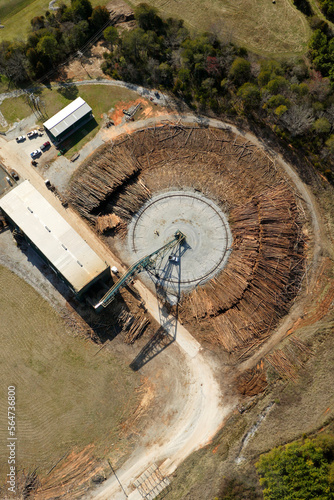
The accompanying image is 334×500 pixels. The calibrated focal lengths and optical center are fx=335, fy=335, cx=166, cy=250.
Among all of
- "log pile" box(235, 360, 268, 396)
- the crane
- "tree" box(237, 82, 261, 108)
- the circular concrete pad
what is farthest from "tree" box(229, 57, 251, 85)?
"log pile" box(235, 360, 268, 396)

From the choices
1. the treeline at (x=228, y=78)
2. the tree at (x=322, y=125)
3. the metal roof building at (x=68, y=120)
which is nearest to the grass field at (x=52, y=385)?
the metal roof building at (x=68, y=120)

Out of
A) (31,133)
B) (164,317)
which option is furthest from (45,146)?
(164,317)

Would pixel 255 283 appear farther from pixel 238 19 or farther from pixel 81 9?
pixel 81 9

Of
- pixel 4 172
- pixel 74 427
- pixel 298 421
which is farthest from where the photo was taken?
pixel 4 172

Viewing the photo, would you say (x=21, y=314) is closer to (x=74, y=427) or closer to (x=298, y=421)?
(x=74, y=427)

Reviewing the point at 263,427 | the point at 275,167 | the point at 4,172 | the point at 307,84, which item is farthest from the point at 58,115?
the point at 263,427

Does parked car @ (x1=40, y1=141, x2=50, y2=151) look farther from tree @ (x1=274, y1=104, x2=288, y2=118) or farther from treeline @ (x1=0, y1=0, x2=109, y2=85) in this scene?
tree @ (x1=274, y1=104, x2=288, y2=118)

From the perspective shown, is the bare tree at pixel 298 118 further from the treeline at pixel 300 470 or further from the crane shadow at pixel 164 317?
the treeline at pixel 300 470
